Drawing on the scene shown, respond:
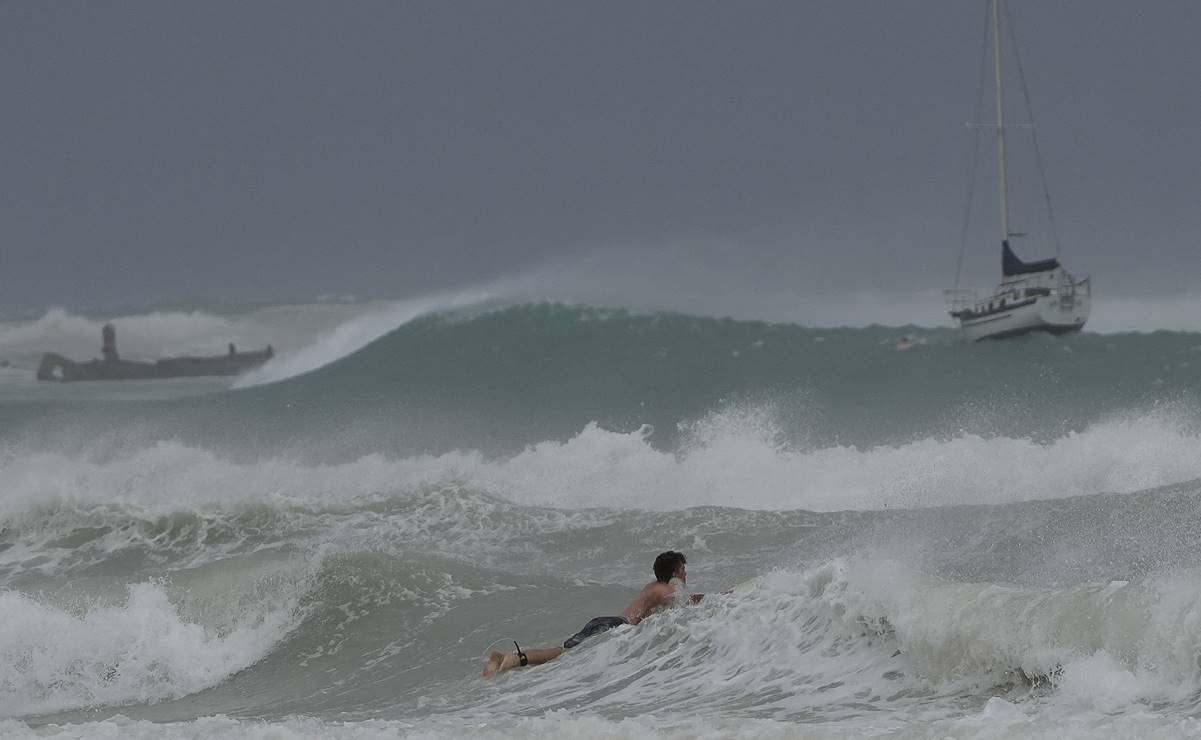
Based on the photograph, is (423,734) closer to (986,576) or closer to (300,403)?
(986,576)

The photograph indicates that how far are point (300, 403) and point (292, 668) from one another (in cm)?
2409

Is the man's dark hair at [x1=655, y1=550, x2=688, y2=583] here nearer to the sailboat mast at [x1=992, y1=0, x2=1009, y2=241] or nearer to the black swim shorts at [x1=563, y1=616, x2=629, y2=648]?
the black swim shorts at [x1=563, y1=616, x2=629, y2=648]

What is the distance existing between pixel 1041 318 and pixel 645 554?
20765mm

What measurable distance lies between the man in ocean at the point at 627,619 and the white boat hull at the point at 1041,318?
24678 mm

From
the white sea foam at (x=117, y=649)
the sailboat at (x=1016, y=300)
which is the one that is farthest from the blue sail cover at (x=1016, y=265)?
the white sea foam at (x=117, y=649)

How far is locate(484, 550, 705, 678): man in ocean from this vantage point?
9.10 metres

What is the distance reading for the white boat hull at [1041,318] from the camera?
107ft

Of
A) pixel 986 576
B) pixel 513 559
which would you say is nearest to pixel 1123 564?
pixel 986 576

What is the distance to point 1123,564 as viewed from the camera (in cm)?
980

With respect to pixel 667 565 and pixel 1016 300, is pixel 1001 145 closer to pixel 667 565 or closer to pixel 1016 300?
pixel 1016 300

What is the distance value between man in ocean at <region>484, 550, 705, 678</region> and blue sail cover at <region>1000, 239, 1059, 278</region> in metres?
25.7

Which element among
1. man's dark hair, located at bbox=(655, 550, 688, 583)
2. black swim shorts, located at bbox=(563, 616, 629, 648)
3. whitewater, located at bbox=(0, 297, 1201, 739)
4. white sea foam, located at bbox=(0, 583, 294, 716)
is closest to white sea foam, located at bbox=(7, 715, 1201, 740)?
whitewater, located at bbox=(0, 297, 1201, 739)

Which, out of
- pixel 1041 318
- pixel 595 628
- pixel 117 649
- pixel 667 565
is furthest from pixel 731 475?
pixel 1041 318

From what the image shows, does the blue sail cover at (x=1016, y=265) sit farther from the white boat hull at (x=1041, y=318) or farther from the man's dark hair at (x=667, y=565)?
the man's dark hair at (x=667, y=565)
